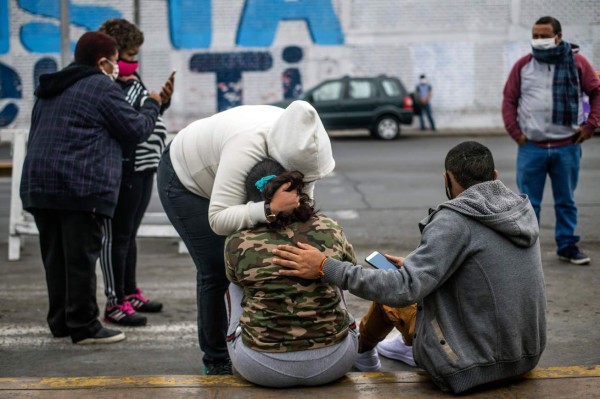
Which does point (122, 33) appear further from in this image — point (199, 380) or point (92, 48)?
point (199, 380)

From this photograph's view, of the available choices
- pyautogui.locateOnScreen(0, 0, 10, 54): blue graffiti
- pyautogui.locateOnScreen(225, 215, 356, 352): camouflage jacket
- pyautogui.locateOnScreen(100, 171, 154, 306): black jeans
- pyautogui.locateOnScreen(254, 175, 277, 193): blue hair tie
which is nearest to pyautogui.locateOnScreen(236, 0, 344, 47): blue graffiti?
pyautogui.locateOnScreen(0, 0, 10, 54): blue graffiti

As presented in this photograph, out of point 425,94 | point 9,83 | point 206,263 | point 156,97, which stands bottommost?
point 425,94

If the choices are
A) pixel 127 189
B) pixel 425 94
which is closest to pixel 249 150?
pixel 127 189

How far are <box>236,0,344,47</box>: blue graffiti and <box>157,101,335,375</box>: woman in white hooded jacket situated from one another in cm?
2144

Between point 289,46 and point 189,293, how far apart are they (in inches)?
778

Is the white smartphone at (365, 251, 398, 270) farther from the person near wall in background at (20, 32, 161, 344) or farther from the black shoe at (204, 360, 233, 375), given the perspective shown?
the person near wall in background at (20, 32, 161, 344)

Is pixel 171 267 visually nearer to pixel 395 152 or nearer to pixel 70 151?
pixel 70 151

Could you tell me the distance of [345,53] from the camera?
2570cm

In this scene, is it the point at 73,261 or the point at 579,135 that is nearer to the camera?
Result: the point at 73,261

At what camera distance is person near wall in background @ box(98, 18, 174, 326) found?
A: 5652 millimetres

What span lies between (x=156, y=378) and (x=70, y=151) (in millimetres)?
1585

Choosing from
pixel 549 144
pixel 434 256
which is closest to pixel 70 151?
pixel 434 256

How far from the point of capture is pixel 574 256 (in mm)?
7117

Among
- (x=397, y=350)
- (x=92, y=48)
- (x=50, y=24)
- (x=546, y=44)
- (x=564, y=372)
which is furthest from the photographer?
(x=50, y=24)
